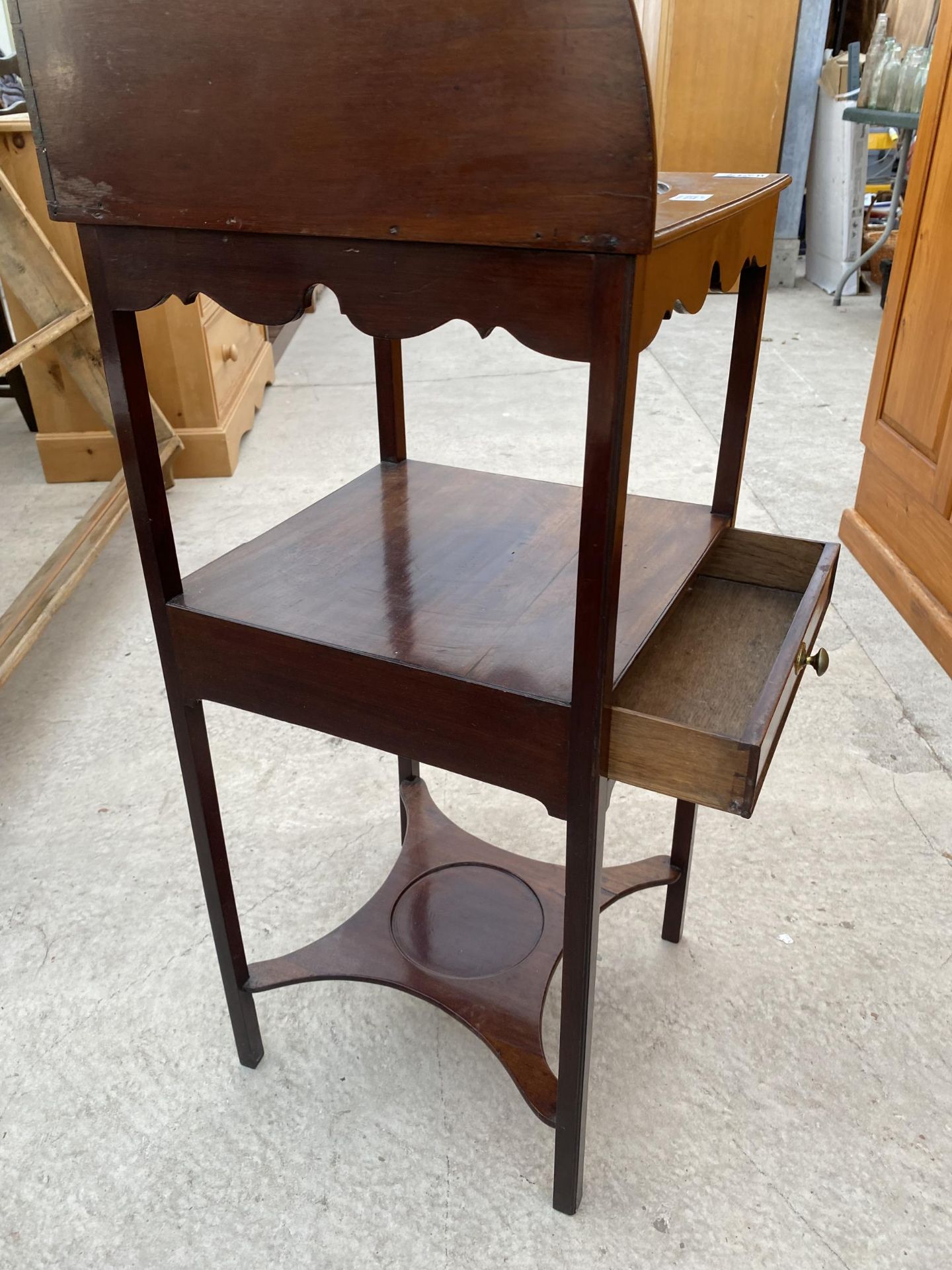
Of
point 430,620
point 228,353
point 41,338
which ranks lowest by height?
point 228,353

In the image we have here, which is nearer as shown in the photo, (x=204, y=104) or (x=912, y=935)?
(x=204, y=104)

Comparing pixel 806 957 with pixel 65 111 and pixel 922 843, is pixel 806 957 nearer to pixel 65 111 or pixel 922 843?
pixel 922 843

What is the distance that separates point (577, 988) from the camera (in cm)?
94

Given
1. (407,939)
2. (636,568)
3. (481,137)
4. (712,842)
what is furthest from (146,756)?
(481,137)

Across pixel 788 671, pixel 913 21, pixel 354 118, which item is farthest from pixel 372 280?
pixel 913 21

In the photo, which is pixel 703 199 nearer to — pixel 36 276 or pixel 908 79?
pixel 36 276

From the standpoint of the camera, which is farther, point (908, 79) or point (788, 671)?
point (908, 79)

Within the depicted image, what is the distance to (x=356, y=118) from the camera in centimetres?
67

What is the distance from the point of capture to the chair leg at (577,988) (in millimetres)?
861

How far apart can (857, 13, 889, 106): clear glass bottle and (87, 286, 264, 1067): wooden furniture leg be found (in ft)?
14.6

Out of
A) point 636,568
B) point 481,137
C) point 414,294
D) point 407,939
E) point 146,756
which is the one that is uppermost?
point 481,137

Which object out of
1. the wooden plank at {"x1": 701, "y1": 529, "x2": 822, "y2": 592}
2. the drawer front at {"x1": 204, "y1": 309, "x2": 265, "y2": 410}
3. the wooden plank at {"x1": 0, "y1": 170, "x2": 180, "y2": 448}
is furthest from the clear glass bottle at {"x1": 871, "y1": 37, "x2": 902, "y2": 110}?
the wooden plank at {"x1": 701, "y1": 529, "x2": 822, "y2": 592}

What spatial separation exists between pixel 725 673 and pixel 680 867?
1.70 ft

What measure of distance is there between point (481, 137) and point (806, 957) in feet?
4.02
